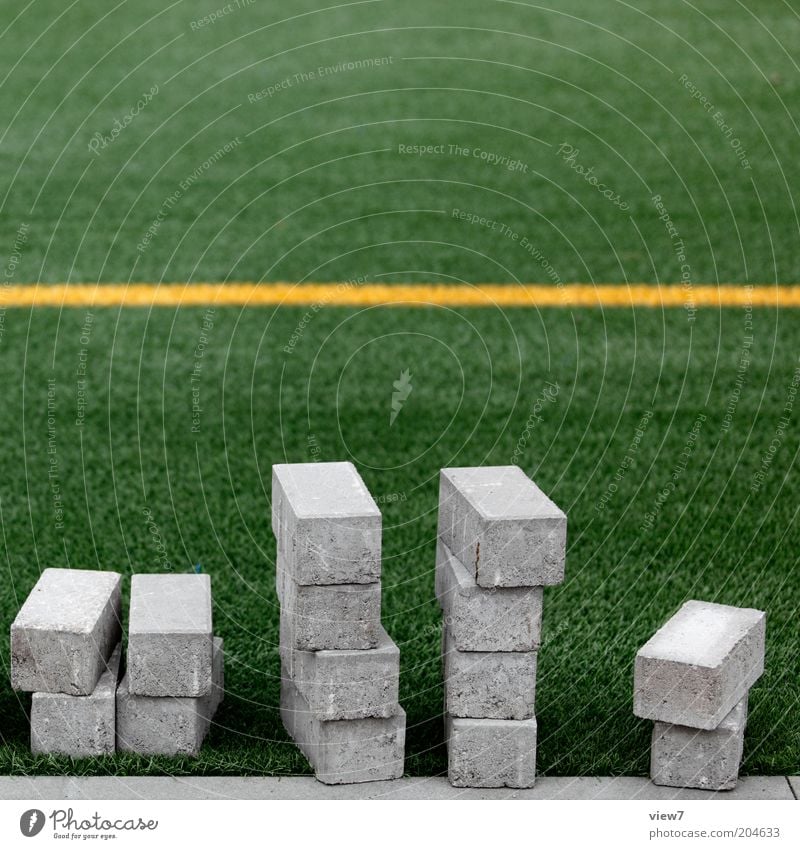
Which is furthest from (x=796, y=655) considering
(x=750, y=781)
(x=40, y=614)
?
(x=40, y=614)

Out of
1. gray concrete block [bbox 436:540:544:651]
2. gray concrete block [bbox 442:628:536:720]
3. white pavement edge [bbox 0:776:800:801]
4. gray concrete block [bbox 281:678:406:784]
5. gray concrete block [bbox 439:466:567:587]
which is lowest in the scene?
white pavement edge [bbox 0:776:800:801]

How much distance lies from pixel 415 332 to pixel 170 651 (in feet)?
13.6

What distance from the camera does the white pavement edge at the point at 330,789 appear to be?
3.75 m

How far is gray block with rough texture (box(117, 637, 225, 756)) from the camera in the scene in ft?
12.7

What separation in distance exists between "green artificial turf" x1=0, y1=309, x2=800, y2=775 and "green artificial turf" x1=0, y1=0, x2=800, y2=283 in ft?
3.30

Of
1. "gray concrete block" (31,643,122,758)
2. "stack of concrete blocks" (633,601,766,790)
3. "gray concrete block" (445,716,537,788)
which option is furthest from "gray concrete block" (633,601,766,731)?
"gray concrete block" (31,643,122,758)

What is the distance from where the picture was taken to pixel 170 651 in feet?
12.5

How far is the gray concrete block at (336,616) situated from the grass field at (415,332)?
0.39m

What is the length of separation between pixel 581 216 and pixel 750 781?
622 centimetres

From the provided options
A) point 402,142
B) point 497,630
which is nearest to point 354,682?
point 497,630

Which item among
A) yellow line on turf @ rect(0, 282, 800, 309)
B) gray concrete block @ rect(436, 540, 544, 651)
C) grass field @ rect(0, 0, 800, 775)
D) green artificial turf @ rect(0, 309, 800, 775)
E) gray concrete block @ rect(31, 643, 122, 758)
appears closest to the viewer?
gray concrete block @ rect(436, 540, 544, 651)

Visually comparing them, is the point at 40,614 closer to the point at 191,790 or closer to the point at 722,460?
the point at 191,790

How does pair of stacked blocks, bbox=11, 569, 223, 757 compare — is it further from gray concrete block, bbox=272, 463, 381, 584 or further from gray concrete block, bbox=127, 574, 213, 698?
gray concrete block, bbox=272, 463, 381, 584

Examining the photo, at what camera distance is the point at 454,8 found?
15.3 m
